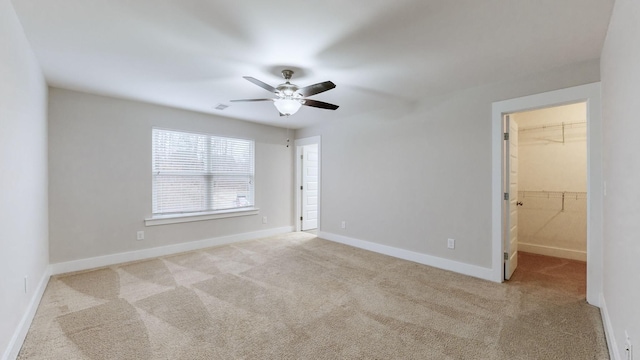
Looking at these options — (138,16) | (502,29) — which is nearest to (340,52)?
(502,29)

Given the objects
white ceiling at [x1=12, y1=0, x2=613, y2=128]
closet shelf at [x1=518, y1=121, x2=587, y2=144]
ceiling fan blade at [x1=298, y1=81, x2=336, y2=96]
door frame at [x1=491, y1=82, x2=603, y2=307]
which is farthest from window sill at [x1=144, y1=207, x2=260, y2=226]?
closet shelf at [x1=518, y1=121, x2=587, y2=144]

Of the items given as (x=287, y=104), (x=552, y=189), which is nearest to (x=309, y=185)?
(x=287, y=104)

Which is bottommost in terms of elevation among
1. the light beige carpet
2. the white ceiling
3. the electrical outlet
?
the light beige carpet

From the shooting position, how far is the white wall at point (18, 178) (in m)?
1.68

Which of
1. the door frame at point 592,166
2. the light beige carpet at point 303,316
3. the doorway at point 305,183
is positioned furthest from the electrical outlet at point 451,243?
the doorway at point 305,183

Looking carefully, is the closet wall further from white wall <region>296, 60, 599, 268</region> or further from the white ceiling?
the white ceiling

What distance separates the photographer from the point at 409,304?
2.58m

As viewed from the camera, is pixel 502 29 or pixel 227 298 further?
pixel 227 298

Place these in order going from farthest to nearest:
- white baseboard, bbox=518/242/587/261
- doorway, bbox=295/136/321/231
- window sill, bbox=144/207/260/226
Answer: doorway, bbox=295/136/321/231
window sill, bbox=144/207/260/226
white baseboard, bbox=518/242/587/261

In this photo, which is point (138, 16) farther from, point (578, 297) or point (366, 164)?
point (578, 297)

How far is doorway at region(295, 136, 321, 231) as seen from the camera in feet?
19.4

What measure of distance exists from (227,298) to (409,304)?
1761mm

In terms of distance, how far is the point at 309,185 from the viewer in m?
6.11

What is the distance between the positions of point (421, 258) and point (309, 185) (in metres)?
2.97
